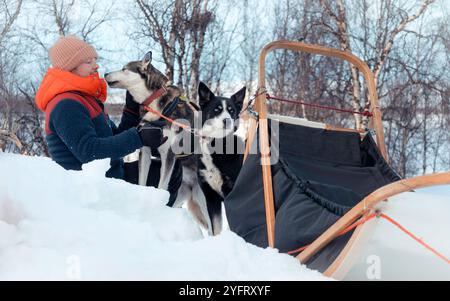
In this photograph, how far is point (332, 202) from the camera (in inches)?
79.6

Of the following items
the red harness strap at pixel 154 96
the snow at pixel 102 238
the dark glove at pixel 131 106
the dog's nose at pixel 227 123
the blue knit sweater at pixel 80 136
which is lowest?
the snow at pixel 102 238

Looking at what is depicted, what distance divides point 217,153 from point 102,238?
6.61 ft

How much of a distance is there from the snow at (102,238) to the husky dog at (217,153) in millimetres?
1642

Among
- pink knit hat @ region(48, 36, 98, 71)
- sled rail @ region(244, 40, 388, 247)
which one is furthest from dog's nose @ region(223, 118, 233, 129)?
pink knit hat @ region(48, 36, 98, 71)

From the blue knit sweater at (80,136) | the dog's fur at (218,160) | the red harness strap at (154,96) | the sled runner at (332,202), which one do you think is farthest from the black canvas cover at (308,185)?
the red harness strap at (154,96)

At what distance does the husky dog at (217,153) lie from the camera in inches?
140

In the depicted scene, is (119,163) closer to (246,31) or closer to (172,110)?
(172,110)

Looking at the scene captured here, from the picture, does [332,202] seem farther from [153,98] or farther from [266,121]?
[153,98]

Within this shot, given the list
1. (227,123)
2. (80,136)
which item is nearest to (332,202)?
(80,136)

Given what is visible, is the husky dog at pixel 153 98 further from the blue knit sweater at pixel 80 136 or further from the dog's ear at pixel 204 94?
the blue knit sweater at pixel 80 136

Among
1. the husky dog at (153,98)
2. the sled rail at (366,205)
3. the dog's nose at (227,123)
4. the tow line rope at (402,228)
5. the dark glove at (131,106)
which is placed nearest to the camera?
the sled rail at (366,205)

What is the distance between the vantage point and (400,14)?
8445 millimetres

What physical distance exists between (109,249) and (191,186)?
2.56 m

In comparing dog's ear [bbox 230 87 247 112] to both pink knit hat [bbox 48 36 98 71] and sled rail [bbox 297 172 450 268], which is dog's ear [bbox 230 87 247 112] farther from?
sled rail [bbox 297 172 450 268]
